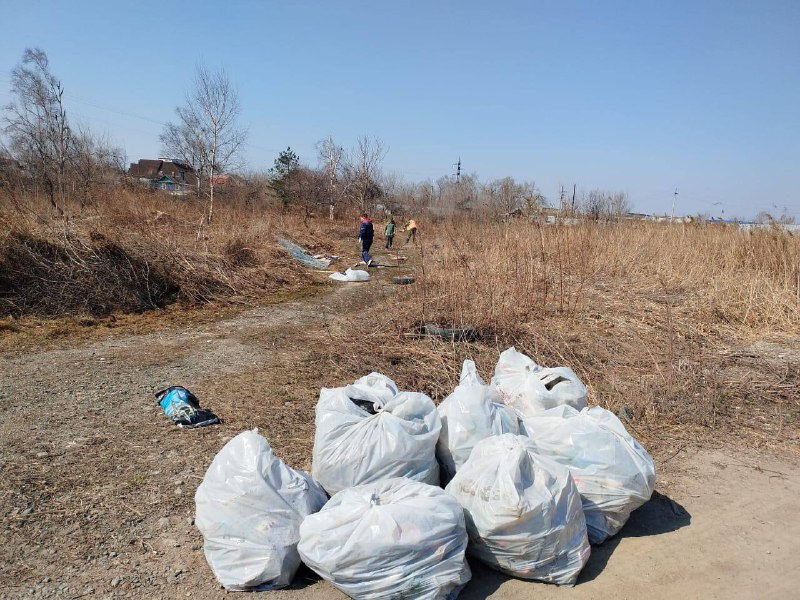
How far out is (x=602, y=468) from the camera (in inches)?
100

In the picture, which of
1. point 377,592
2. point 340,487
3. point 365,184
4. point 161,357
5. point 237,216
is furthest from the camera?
point 365,184

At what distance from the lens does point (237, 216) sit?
16078 millimetres

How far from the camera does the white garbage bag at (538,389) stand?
10.6 ft

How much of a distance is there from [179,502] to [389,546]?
4.57ft

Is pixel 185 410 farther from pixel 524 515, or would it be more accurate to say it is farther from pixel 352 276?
pixel 352 276

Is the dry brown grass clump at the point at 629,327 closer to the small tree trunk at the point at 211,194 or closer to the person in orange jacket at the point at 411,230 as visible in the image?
the person in orange jacket at the point at 411,230

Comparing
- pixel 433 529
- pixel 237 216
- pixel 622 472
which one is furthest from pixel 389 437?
pixel 237 216

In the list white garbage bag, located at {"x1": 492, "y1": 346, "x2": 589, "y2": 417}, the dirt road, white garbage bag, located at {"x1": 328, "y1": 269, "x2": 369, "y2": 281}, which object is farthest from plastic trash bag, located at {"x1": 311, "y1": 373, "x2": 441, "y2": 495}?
white garbage bag, located at {"x1": 328, "y1": 269, "x2": 369, "y2": 281}

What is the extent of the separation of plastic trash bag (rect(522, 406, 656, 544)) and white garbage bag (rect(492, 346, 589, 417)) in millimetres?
497

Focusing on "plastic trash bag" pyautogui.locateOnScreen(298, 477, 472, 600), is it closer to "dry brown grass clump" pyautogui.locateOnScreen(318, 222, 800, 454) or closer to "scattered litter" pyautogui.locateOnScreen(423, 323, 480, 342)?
"dry brown grass clump" pyautogui.locateOnScreen(318, 222, 800, 454)

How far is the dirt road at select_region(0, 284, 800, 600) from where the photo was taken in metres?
2.26

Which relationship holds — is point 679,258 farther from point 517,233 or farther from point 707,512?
point 707,512

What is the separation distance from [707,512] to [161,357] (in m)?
4.84

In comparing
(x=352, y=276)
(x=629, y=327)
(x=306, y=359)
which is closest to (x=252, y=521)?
(x=306, y=359)
